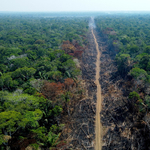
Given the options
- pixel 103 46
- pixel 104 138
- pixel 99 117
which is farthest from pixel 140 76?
pixel 103 46

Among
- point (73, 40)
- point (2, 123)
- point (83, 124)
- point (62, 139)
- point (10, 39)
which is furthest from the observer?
point (10, 39)

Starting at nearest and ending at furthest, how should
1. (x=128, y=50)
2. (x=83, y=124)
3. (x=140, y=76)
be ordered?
(x=83, y=124), (x=140, y=76), (x=128, y=50)

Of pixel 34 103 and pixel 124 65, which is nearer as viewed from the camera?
pixel 34 103

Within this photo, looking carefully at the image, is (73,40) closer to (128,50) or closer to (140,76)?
(128,50)

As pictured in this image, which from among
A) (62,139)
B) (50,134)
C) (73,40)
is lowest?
(62,139)

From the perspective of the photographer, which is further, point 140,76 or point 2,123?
point 140,76

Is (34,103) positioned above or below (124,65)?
below

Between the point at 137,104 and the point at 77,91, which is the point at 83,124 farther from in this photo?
the point at 137,104

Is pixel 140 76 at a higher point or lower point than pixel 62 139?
higher

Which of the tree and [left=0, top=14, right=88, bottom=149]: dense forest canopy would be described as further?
the tree

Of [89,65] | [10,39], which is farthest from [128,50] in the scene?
[10,39]

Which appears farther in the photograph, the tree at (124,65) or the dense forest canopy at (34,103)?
the tree at (124,65)
